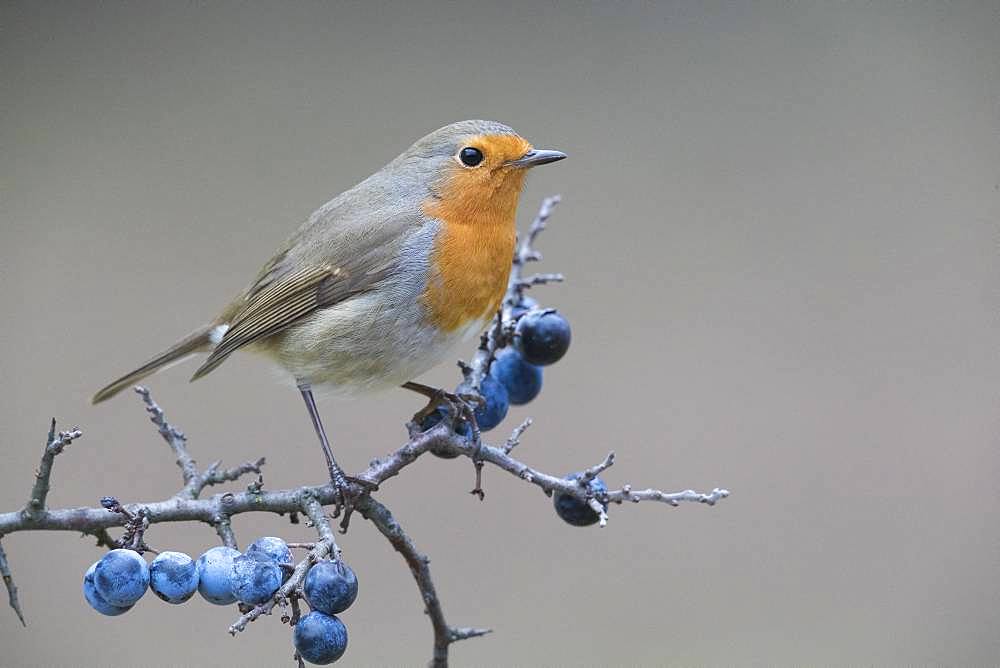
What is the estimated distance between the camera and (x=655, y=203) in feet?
23.3

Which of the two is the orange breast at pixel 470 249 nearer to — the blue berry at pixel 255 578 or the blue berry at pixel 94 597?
the blue berry at pixel 255 578

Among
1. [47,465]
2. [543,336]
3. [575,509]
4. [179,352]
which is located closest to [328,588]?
[47,465]

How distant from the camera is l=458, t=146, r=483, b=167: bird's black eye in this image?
9.37 feet

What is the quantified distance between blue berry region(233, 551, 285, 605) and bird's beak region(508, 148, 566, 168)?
4.40ft

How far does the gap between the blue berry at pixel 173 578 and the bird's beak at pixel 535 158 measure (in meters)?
1.39

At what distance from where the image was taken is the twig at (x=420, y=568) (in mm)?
2104

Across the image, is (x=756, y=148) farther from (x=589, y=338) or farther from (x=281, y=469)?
(x=281, y=469)

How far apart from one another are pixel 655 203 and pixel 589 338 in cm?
132

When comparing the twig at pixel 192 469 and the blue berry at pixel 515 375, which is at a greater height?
the blue berry at pixel 515 375

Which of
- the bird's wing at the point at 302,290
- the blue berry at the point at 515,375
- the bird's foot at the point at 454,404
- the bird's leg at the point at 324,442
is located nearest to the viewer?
the bird's leg at the point at 324,442

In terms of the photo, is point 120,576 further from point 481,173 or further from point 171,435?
point 481,173

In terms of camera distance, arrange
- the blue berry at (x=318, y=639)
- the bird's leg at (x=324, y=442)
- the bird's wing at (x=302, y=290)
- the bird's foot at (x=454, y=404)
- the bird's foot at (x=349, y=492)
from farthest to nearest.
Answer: the bird's wing at (x=302, y=290), the bird's foot at (x=454, y=404), the bird's leg at (x=324, y=442), the bird's foot at (x=349, y=492), the blue berry at (x=318, y=639)

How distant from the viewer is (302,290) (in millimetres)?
2836

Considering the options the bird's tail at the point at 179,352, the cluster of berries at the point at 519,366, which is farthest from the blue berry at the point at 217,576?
the bird's tail at the point at 179,352
